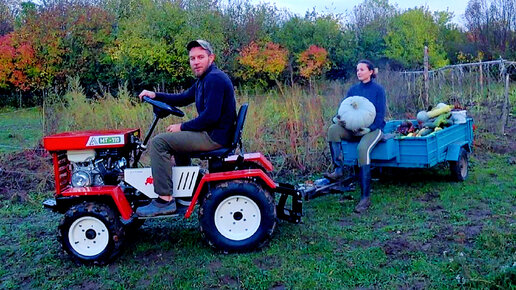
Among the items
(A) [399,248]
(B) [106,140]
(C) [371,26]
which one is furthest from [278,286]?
(C) [371,26]

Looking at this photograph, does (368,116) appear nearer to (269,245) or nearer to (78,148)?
(269,245)

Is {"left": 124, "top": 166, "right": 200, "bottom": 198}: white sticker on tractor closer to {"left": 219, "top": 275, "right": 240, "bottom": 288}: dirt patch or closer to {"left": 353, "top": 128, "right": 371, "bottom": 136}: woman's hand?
{"left": 219, "top": 275, "right": 240, "bottom": 288}: dirt patch

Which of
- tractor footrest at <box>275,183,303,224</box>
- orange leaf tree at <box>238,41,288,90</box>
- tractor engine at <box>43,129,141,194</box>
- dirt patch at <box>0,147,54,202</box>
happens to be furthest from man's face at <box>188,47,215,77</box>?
orange leaf tree at <box>238,41,288,90</box>

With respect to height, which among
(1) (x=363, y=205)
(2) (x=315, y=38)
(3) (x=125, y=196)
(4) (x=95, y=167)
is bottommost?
(1) (x=363, y=205)

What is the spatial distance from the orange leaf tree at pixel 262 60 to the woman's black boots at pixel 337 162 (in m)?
14.2

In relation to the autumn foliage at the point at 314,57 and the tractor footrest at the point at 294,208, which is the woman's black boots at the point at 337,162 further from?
the autumn foliage at the point at 314,57

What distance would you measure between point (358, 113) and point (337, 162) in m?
0.70

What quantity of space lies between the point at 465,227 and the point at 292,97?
160 inches

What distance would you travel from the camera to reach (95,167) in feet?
15.2

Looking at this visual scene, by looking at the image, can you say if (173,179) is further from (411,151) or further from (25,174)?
(25,174)

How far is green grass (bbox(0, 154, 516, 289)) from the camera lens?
3.88m

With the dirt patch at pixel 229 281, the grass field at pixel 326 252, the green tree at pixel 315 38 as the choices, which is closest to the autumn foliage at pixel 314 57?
the green tree at pixel 315 38

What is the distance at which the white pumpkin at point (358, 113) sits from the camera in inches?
239

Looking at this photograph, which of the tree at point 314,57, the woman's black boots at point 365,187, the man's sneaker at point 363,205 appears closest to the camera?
the man's sneaker at point 363,205
